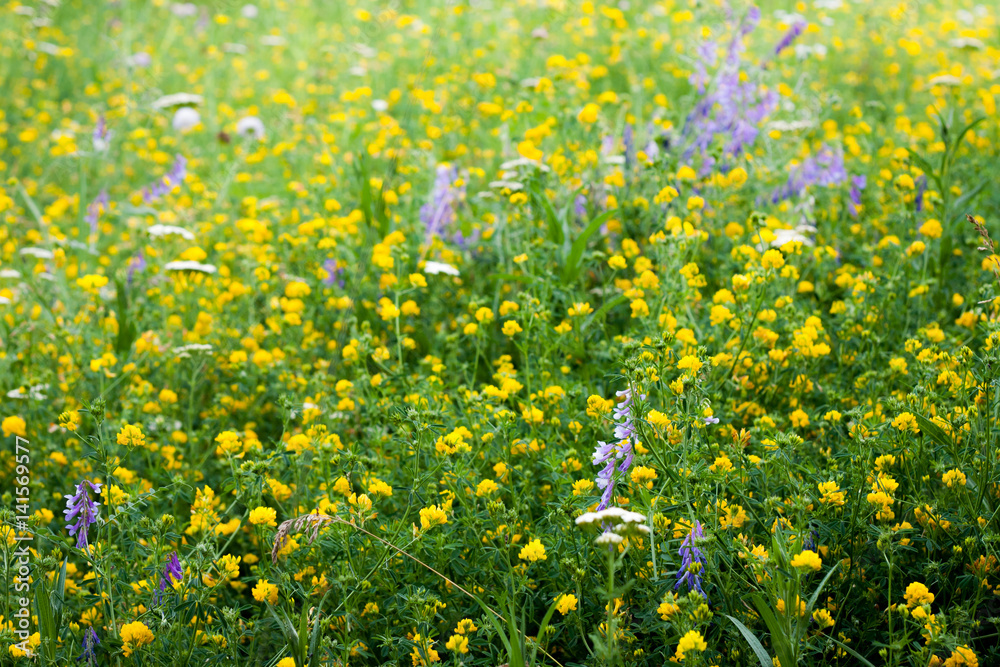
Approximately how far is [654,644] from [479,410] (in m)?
0.77

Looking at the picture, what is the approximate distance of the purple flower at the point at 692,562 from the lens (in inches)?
63.2

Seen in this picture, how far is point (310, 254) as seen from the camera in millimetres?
3561

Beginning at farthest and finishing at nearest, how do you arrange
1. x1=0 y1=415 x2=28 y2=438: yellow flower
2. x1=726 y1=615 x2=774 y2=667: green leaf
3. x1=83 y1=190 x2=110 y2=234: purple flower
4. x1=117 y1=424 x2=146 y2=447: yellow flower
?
x1=83 y1=190 x2=110 y2=234: purple flower < x1=0 y1=415 x2=28 y2=438: yellow flower < x1=117 y1=424 x2=146 y2=447: yellow flower < x1=726 y1=615 x2=774 y2=667: green leaf

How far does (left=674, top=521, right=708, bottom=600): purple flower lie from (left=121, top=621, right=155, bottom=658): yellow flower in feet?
3.89

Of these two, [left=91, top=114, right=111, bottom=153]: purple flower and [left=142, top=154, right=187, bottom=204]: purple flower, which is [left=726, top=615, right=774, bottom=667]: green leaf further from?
[left=91, top=114, right=111, bottom=153]: purple flower

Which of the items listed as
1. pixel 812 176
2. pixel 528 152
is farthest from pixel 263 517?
pixel 812 176

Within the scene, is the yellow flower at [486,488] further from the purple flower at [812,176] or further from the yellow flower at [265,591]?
the purple flower at [812,176]

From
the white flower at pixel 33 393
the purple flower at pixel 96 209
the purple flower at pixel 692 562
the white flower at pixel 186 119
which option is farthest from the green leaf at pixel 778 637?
the white flower at pixel 186 119

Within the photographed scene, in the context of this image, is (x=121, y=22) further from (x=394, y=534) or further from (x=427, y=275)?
(x=394, y=534)

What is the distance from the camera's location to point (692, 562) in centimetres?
164

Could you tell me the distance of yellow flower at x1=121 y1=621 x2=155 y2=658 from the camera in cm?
170

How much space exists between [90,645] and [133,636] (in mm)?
176

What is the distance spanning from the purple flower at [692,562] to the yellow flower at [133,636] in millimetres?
1185

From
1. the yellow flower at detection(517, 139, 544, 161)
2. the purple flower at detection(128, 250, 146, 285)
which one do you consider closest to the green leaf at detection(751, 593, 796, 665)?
the yellow flower at detection(517, 139, 544, 161)
